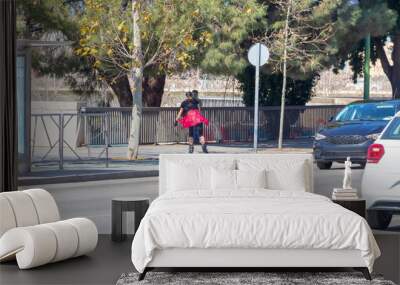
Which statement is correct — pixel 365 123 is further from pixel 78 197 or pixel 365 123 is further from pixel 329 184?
pixel 78 197

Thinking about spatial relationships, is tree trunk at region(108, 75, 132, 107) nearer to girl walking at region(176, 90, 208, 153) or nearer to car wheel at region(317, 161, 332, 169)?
girl walking at region(176, 90, 208, 153)

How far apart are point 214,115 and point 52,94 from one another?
2.06 metres

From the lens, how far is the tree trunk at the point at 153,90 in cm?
1145

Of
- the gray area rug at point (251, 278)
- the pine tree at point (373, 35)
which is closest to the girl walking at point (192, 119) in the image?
the pine tree at point (373, 35)

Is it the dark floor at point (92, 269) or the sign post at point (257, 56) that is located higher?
the sign post at point (257, 56)

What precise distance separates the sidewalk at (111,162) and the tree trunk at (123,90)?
22.3 inches

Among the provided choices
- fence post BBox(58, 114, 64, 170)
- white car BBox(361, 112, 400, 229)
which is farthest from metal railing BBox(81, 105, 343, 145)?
white car BBox(361, 112, 400, 229)

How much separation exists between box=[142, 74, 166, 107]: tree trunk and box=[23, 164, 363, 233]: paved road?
0.95 m

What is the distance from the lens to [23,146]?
1170 centimetres

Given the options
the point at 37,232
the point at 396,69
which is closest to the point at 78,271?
the point at 37,232

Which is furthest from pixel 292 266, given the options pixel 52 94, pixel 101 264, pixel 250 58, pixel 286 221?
pixel 52 94

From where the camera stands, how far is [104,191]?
1184 centimetres

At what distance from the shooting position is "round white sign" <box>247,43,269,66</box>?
11320 mm

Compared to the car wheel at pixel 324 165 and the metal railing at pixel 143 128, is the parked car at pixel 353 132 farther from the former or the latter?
the metal railing at pixel 143 128
